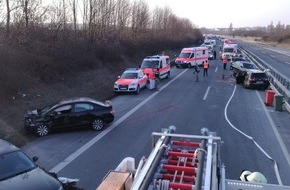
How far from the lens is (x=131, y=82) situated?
2738 centimetres

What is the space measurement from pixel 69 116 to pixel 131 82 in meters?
11.2

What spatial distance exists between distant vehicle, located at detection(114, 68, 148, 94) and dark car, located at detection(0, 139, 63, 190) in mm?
17117

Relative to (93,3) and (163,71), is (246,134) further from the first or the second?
(93,3)

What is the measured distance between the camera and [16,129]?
54.7 feet

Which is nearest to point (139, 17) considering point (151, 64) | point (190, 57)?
point (190, 57)

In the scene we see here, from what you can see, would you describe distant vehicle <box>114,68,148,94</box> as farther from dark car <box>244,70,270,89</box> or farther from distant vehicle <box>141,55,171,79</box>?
dark car <box>244,70,270,89</box>

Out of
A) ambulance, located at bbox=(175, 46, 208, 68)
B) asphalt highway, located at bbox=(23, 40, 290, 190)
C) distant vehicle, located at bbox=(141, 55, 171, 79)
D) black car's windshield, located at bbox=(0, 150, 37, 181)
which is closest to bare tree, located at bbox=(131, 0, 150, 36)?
ambulance, located at bbox=(175, 46, 208, 68)

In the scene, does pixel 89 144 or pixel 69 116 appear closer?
pixel 89 144

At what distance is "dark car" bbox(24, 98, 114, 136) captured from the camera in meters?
16.1

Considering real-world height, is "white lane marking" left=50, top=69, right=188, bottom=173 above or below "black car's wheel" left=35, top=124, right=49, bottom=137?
below

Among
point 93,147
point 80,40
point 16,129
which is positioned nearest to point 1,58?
point 16,129

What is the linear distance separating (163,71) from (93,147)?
21.3 m

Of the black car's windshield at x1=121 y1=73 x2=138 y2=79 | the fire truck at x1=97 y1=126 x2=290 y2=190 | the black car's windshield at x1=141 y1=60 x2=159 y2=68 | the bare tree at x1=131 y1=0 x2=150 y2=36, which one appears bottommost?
the black car's windshield at x1=121 y1=73 x2=138 y2=79

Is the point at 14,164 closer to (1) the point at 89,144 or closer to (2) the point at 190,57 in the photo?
(1) the point at 89,144
